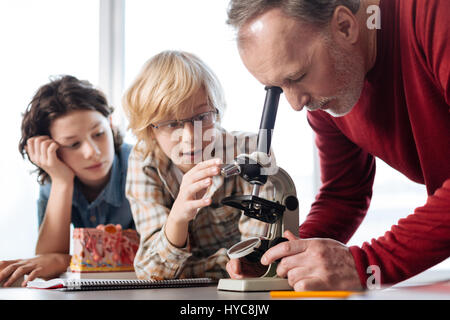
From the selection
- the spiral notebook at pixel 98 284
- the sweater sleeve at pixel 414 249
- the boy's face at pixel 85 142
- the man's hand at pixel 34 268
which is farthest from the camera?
the boy's face at pixel 85 142

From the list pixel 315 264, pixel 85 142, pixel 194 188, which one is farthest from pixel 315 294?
pixel 85 142

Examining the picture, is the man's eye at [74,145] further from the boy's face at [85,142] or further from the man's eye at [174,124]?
the man's eye at [174,124]

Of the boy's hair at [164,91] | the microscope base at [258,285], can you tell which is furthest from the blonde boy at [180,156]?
the microscope base at [258,285]

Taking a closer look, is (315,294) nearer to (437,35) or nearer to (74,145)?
(437,35)

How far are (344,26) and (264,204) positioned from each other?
1.58 feet

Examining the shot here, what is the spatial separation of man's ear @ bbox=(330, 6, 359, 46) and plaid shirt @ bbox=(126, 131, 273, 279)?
0.43 metres

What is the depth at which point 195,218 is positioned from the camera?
4.62 ft

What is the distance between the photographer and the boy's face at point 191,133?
1.35 m

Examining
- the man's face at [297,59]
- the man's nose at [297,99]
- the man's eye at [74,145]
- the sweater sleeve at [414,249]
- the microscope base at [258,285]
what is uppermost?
the man's face at [297,59]

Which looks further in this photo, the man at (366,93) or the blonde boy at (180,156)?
the blonde boy at (180,156)

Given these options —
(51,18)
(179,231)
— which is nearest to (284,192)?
(179,231)
